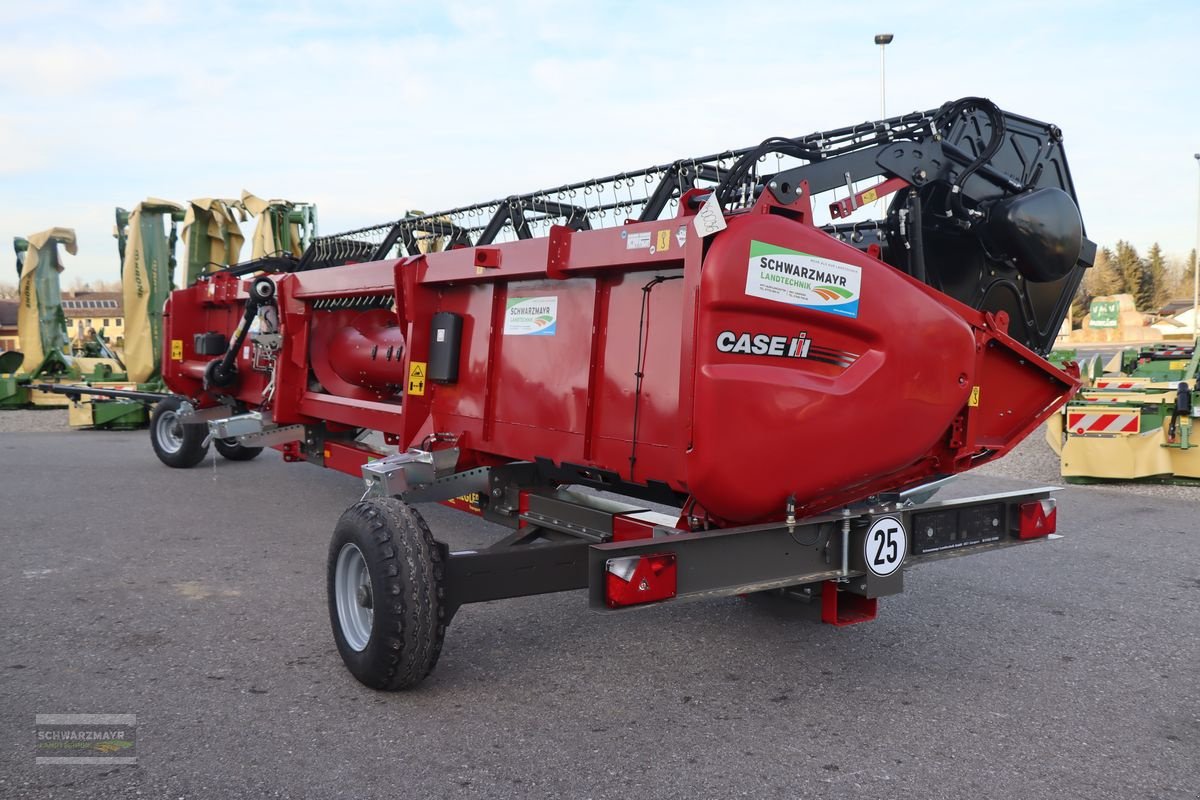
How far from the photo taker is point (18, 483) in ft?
29.6

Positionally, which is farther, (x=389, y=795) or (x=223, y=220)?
(x=223, y=220)

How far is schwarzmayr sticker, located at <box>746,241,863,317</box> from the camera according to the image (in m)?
3.34

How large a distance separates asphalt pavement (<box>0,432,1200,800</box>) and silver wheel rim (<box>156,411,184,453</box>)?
402 centimetres

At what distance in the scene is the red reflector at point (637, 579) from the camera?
3225 mm

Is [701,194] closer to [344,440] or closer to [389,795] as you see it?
[389,795]

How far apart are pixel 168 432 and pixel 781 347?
8.77 metres

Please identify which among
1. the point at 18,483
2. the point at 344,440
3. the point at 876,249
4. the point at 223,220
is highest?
the point at 223,220

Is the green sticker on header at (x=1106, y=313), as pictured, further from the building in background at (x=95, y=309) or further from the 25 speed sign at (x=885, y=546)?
the building in background at (x=95, y=309)

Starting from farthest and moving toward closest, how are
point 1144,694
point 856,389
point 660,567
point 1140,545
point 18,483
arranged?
point 18,483
point 1140,545
point 1144,694
point 856,389
point 660,567

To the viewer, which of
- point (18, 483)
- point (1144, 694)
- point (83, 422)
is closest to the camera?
point (1144, 694)

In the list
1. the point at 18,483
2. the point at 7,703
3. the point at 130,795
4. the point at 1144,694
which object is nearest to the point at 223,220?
the point at 18,483

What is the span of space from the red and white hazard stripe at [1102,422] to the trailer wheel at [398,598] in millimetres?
7577

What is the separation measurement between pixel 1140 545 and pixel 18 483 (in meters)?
9.82

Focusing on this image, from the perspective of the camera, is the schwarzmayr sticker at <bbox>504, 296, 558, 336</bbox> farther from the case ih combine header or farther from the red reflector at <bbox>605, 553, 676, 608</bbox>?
the red reflector at <bbox>605, 553, 676, 608</bbox>
